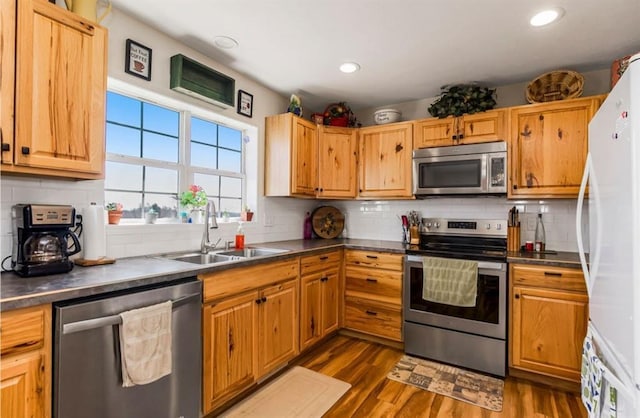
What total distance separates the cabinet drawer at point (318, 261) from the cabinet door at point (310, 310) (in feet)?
0.19

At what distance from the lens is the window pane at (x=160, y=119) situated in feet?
7.69

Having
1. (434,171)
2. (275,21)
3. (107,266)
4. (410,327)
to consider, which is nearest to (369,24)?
(275,21)

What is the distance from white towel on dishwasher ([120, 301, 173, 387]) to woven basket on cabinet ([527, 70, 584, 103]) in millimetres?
3190

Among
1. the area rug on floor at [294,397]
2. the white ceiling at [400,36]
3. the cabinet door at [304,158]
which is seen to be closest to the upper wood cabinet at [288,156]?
the cabinet door at [304,158]

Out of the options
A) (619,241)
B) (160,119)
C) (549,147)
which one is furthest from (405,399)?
(160,119)

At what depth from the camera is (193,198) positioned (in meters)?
2.40

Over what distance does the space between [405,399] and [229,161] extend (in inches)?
95.0

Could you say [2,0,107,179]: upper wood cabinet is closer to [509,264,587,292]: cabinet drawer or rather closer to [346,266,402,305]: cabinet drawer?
[346,266,402,305]: cabinet drawer

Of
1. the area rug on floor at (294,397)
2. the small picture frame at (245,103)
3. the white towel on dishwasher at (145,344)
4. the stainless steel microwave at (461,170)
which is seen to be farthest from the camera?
the small picture frame at (245,103)

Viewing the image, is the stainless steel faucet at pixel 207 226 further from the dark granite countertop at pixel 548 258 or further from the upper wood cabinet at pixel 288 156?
the dark granite countertop at pixel 548 258

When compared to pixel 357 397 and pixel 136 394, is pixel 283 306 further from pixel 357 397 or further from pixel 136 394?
pixel 136 394

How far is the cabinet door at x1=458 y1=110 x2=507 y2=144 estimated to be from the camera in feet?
9.16

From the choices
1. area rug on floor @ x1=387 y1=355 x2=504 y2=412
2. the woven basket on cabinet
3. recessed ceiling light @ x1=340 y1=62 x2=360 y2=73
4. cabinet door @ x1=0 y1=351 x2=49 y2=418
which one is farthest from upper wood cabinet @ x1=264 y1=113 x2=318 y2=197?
cabinet door @ x1=0 y1=351 x2=49 y2=418

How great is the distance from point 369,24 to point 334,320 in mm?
2501
